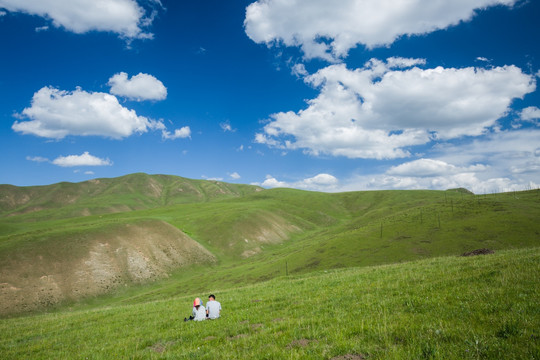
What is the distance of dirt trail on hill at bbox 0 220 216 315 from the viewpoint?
53.0m

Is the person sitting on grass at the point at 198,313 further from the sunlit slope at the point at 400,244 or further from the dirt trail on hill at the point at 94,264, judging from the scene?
the dirt trail on hill at the point at 94,264

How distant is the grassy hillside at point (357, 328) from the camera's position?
23.7 ft

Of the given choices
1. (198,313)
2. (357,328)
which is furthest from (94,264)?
(357,328)

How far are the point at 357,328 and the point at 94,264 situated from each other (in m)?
75.2

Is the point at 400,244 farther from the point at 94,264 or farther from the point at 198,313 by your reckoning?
the point at 94,264

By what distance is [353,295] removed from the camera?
1431cm

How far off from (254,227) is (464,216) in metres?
76.4

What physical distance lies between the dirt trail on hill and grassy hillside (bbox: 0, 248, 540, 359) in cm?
4879

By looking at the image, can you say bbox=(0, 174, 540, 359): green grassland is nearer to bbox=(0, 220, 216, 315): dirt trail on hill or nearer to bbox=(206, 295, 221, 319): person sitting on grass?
bbox=(0, 220, 216, 315): dirt trail on hill

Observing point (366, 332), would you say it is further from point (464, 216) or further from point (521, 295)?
point (464, 216)

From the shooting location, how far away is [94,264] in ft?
214

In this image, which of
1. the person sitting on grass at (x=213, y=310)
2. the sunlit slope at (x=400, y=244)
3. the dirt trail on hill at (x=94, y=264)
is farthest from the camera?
the dirt trail on hill at (x=94, y=264)

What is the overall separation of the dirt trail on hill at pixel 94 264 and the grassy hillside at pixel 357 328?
48785 mm

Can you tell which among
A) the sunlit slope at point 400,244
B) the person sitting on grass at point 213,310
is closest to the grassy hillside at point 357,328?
the person sitting on grass at point 213,310
